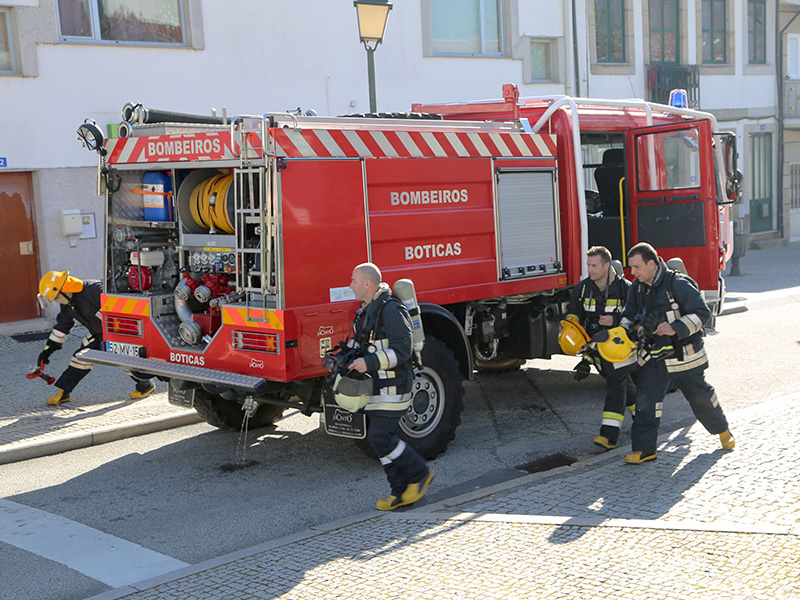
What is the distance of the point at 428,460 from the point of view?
711cm

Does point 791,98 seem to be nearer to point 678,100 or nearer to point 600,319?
point 678,100

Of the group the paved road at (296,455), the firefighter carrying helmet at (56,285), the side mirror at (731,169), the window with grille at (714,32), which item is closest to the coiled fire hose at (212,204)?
the paved road at (296,455)

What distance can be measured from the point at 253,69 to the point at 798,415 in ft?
34.1

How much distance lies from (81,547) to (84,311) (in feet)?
12.0

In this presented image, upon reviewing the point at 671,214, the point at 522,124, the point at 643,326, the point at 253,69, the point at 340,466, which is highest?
the point at 253,69

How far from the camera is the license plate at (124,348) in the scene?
748cm

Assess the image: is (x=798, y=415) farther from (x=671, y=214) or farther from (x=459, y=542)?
(x=459, y=542)

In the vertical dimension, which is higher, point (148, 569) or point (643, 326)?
point (643, 326)

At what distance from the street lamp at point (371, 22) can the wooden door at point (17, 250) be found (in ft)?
17.8

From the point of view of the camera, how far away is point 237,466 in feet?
23.7

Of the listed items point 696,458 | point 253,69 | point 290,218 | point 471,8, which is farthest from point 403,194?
point 471,8

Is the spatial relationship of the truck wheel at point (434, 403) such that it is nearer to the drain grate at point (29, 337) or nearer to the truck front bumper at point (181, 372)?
the truck front bumper at point (181, 372)

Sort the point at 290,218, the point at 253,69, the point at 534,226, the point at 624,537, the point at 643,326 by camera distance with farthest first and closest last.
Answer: the point at 253,69 < the point at 534,226 < the point at 643,326 < the point at 290,218 < the point at 624,537

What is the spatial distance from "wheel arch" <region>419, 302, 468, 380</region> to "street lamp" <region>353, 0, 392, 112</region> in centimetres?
410
